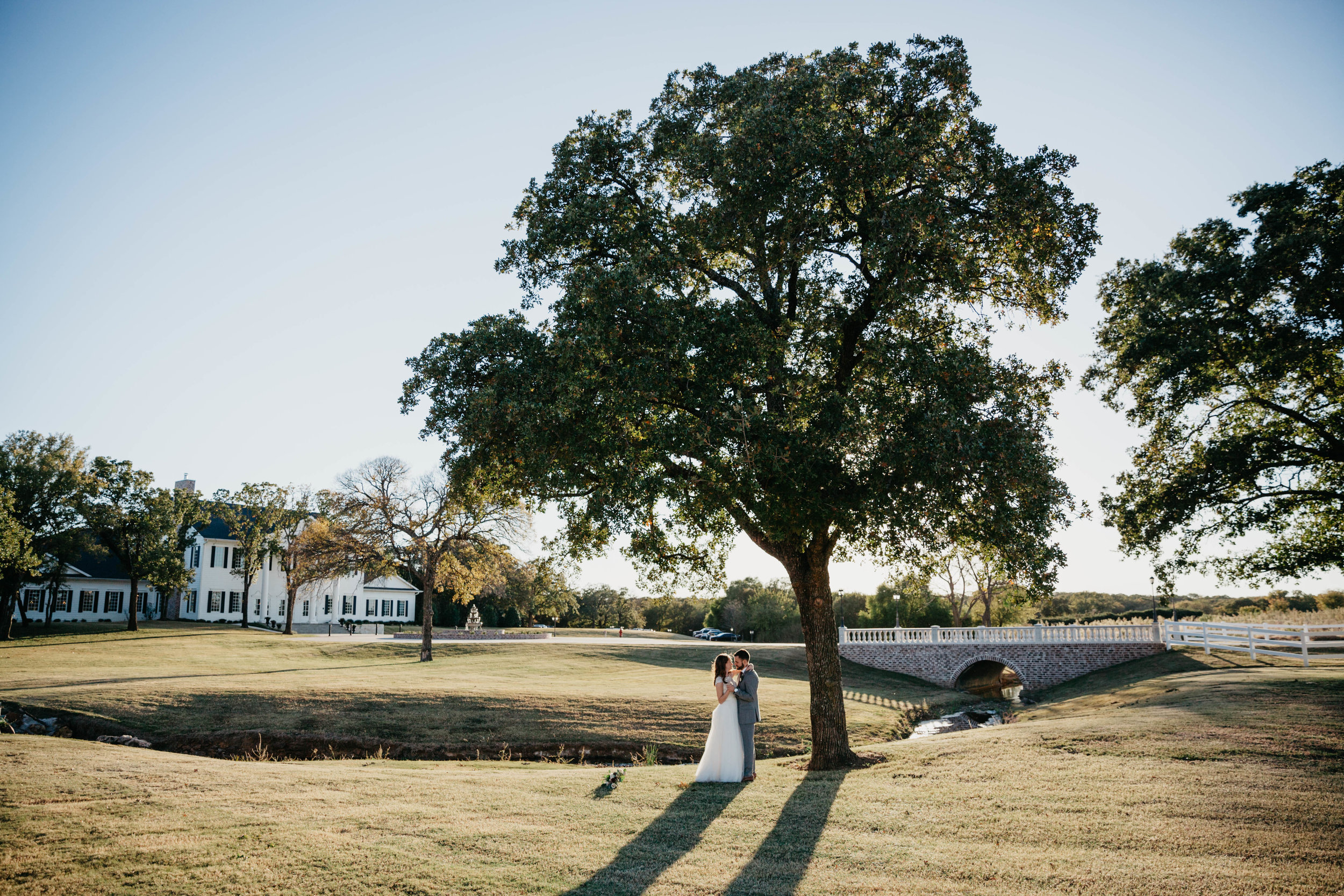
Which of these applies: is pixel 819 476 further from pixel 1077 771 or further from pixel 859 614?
A: pixel 859 614

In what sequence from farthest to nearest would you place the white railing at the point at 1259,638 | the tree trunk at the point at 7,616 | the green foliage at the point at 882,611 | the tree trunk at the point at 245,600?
the green foliage at the point at 882,611
the tree trunk at the point at 245,600
the tree trunk at the point at 7,616
the white railing at the point at 1259,638

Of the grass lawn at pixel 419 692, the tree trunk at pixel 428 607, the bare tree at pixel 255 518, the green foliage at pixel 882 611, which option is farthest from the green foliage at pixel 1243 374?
the bare tree at pixel 255 518

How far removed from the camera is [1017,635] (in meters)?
38.3

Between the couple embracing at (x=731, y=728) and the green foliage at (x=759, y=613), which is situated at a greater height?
the couple embracing at (x=731, y=728)

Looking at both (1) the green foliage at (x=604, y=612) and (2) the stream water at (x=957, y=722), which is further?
(1) the green foliage at (x=604, y=612)

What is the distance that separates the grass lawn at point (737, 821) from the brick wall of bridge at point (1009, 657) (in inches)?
880

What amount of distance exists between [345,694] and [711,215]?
61.4ft

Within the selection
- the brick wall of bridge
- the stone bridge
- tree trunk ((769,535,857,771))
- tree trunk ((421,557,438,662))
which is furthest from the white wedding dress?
the brick wall of bridge

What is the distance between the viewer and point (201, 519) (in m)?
53.6

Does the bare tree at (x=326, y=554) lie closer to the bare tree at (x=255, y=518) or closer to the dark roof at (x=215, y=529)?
the bare tree at (x=255, y=518)

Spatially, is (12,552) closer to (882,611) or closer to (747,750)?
(747,750)

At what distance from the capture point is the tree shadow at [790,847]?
22.4 ft

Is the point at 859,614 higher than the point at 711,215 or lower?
lower

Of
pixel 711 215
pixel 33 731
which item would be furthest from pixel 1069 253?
pixel 33 731
